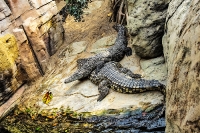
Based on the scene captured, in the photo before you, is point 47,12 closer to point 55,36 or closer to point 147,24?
point 55,36

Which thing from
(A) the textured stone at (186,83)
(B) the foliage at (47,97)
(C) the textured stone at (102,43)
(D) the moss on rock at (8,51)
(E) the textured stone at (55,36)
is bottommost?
(B) the foliage at (47,97)

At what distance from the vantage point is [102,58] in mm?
7172

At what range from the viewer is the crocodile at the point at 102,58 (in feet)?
22.7

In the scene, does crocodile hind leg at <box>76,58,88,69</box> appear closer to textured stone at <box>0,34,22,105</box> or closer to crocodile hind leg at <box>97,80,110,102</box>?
crocodile hind leg at <box>97,80,110,102</box>

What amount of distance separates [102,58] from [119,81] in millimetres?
1308

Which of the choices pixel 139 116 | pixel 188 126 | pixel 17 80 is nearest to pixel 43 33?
pixel 17 80

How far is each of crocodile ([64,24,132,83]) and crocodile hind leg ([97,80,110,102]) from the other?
711mm

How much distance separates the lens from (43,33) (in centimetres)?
809

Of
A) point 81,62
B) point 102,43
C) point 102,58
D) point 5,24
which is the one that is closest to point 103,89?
point 102,58

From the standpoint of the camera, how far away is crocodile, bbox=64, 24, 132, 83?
6.93 meters

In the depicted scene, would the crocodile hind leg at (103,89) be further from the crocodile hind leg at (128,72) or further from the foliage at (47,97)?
the foliage at (47,97)

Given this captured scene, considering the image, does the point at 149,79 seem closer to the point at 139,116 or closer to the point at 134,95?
the point at 134,95

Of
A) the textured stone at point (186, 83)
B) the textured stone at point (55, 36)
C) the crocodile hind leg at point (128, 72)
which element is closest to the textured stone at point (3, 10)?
the textured stone at point (55, 36)

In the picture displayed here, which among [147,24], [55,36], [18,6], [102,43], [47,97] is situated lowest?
[47,97]
